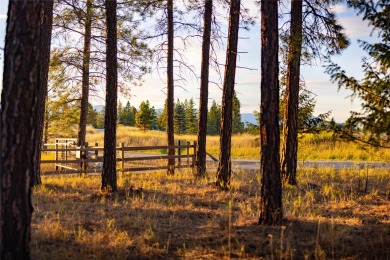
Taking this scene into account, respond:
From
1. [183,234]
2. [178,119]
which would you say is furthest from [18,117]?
[178,119]

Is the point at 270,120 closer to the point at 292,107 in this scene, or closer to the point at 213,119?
the point at 292,107

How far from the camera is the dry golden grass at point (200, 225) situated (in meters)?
5.74

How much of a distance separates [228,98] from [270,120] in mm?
4928

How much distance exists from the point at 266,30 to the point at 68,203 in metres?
5.90

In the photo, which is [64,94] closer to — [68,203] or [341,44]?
[68,203]

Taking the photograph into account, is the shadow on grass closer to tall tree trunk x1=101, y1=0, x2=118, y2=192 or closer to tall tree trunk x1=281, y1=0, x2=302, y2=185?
tall tree trunk x1=101, y1=0, x2=118, y2=192

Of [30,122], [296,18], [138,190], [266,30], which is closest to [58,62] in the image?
[138,190]

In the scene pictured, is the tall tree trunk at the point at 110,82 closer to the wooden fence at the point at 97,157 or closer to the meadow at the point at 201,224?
the meadow at the point at 201,224

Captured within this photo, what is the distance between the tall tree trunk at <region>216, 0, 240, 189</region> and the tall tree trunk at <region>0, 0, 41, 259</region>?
299 inches

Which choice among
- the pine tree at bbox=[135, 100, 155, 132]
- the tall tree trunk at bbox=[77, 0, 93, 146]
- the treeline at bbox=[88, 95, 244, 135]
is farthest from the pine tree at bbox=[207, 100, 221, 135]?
the tall tree trunk at bbox=[77, 0, 93, 146]

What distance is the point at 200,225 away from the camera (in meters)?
7.34

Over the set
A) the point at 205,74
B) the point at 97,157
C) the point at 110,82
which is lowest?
the point at 97,157

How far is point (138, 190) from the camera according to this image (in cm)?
1098

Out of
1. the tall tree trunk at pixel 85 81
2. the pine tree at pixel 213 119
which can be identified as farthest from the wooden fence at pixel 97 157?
the pine tree at pixel 213 119
